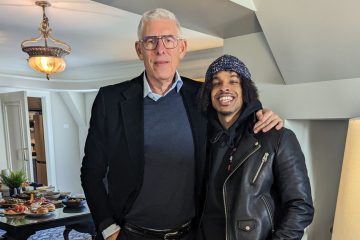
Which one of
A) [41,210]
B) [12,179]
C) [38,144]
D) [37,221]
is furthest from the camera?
[38,144]

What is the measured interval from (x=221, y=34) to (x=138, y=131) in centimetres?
87

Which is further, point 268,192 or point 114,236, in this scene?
point 114,236

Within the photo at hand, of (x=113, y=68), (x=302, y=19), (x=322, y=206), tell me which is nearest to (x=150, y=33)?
(x=302, y=19)

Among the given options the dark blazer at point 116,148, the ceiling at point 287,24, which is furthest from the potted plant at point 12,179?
the dark blazer at point 116,148

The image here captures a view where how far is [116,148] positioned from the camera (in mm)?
1363

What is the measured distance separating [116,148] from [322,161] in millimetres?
1119

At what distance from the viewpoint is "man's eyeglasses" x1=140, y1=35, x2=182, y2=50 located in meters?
1.31

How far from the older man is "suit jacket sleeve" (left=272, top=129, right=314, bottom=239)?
35cm

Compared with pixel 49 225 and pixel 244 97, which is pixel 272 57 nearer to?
pixel 244 97

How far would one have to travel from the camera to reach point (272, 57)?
171 centimetres

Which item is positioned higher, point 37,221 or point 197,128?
point 197,128

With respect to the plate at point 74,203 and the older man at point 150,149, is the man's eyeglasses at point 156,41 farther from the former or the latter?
the plate at point 74,203

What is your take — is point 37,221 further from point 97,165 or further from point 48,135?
point 48,135

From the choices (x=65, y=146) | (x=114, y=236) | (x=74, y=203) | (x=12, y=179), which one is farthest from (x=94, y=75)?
(x=114, y=236)
